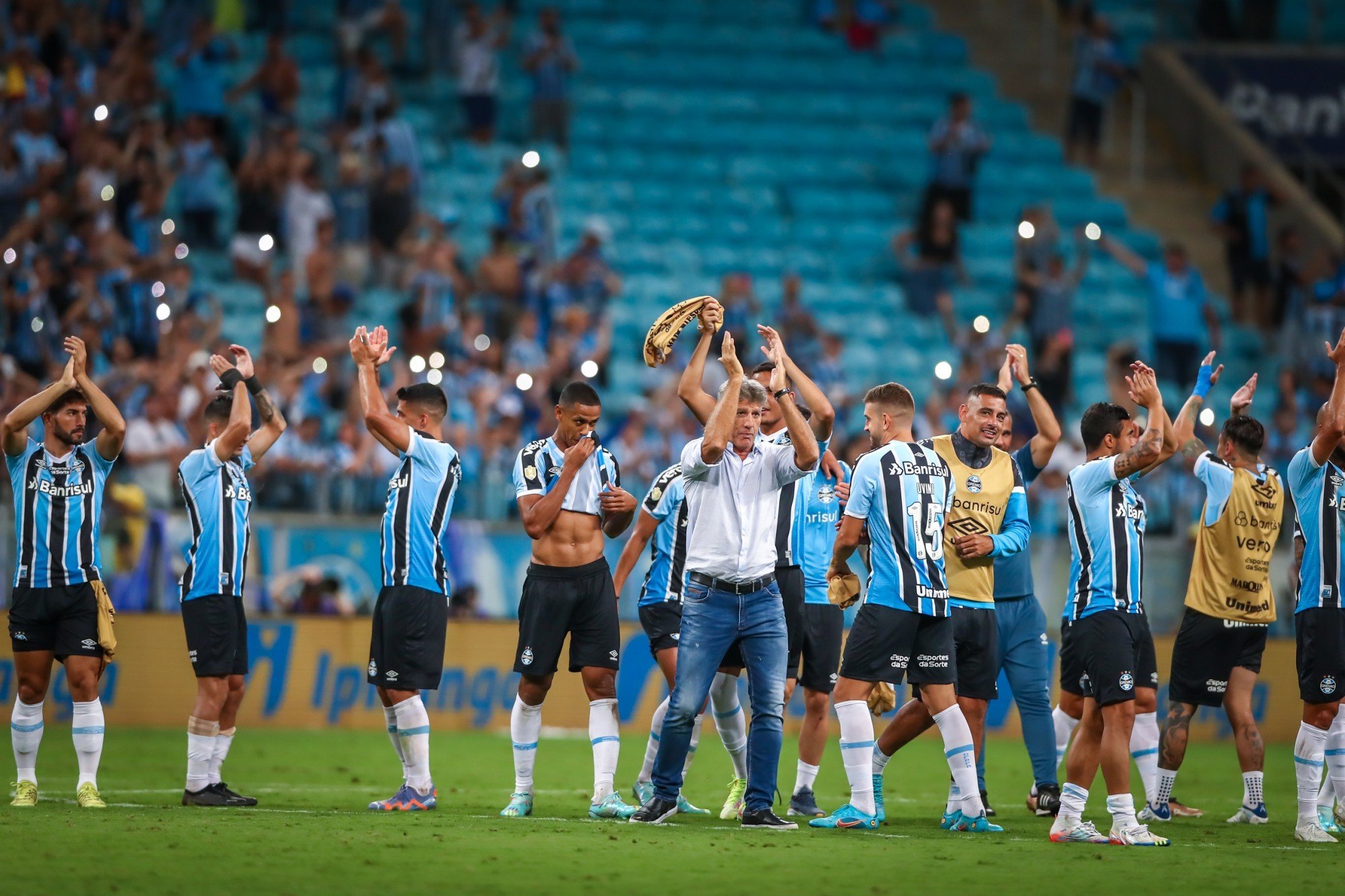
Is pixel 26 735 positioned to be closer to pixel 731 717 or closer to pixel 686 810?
pixel 686 810

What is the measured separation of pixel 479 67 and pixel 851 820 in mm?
18146

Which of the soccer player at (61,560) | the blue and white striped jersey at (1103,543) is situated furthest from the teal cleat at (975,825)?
the soccer player at (61,560)

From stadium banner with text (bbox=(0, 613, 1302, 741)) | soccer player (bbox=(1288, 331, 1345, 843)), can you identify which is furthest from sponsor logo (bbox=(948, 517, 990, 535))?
stadium banner with text (bbox=(0, 613, 1302, 741))

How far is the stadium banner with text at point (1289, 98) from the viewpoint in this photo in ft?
92.8

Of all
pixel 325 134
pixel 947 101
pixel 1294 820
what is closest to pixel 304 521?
pixel 325 134

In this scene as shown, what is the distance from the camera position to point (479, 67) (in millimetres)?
26438

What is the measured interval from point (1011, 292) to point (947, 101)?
4.51m

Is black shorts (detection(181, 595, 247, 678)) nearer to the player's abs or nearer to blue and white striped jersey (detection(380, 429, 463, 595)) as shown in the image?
blue and white striped jersey (detection(380, 429, 463, 595))

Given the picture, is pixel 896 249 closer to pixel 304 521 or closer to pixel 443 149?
pixel 443 149

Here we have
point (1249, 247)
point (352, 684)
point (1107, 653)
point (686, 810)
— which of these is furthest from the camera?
point (1249, 247)

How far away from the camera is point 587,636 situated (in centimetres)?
1134

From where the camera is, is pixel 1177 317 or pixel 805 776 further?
pixel 1177 317

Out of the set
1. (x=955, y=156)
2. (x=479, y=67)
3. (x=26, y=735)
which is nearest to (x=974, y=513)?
(x=26, y=735)

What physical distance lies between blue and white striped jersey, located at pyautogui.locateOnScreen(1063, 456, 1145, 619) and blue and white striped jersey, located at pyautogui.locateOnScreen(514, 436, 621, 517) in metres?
3.00
